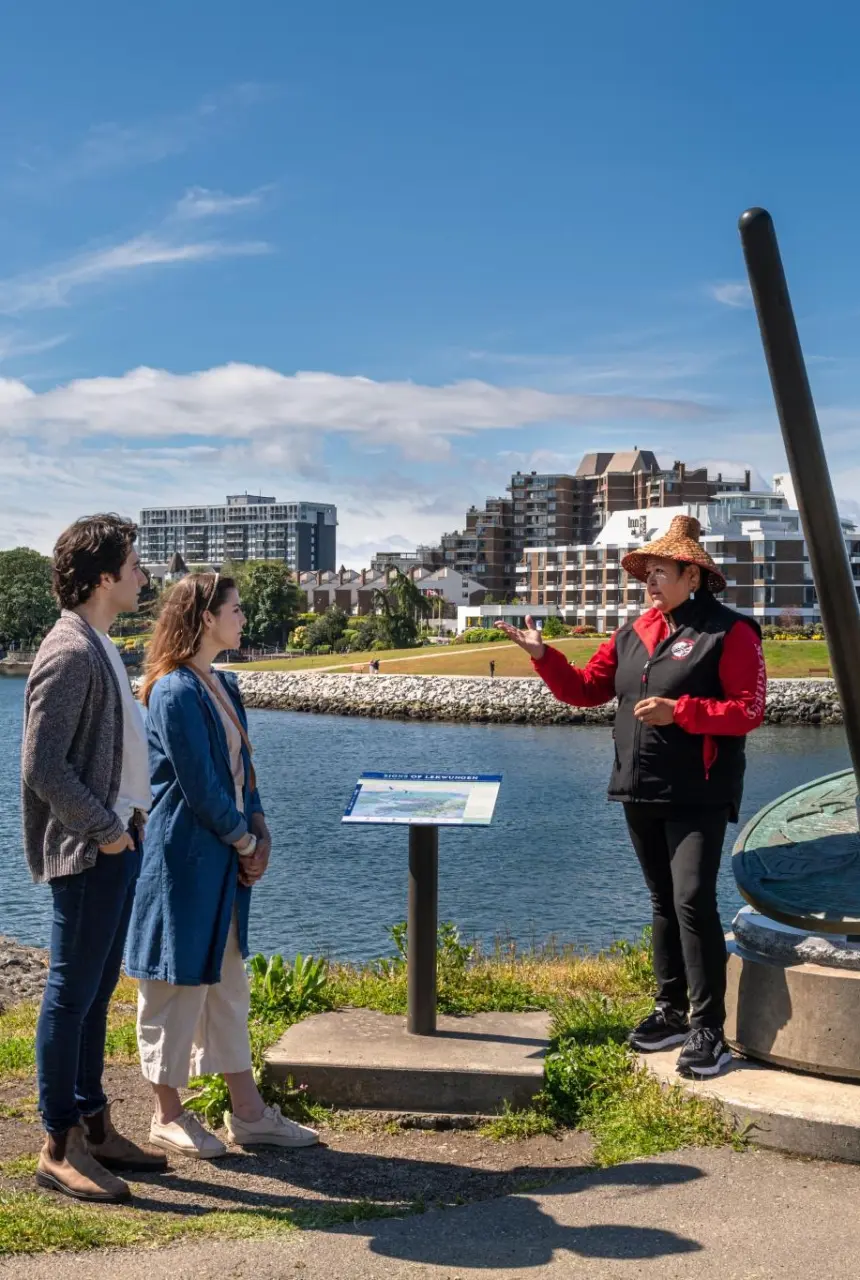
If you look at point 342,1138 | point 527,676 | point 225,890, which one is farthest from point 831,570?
point 527,676

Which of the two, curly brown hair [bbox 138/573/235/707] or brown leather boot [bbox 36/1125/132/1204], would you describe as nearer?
brown leather boot [bbox 36/1125/132/1204]

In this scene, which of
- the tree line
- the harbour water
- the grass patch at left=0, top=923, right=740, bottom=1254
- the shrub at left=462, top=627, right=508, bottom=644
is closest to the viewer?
the grass patch at left=0, top=923, right=740, bottom=1254

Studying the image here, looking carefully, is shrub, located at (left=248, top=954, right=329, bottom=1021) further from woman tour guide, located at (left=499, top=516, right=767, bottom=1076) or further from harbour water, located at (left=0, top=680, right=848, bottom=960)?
harbour water, located at (left=0, top=680, right=848, bottom=960)

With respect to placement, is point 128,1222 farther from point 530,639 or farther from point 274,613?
point 274,613

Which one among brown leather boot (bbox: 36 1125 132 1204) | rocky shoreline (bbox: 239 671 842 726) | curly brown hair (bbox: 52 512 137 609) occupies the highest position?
curly brown hair (bbox: 52 512 137 609)

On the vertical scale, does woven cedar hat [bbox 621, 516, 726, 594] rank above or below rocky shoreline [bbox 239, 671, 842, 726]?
above

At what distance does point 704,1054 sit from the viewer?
18.0ft

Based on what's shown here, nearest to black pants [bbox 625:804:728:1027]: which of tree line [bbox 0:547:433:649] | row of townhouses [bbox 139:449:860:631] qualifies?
tree line [bbox 0:547:433:649]

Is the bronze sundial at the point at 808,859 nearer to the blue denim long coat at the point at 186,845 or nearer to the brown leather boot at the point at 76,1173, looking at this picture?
the blue denim long coat at the point at 186,845

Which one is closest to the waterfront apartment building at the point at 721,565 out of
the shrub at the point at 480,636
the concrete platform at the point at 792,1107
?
the shrub at the point at 480,636

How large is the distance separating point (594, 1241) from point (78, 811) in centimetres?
216

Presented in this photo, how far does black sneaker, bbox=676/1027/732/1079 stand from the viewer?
5.46 m

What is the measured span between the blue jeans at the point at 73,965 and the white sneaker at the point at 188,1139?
1.67 feet

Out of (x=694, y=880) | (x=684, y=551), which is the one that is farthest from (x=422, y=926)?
(x=684, y=551)
